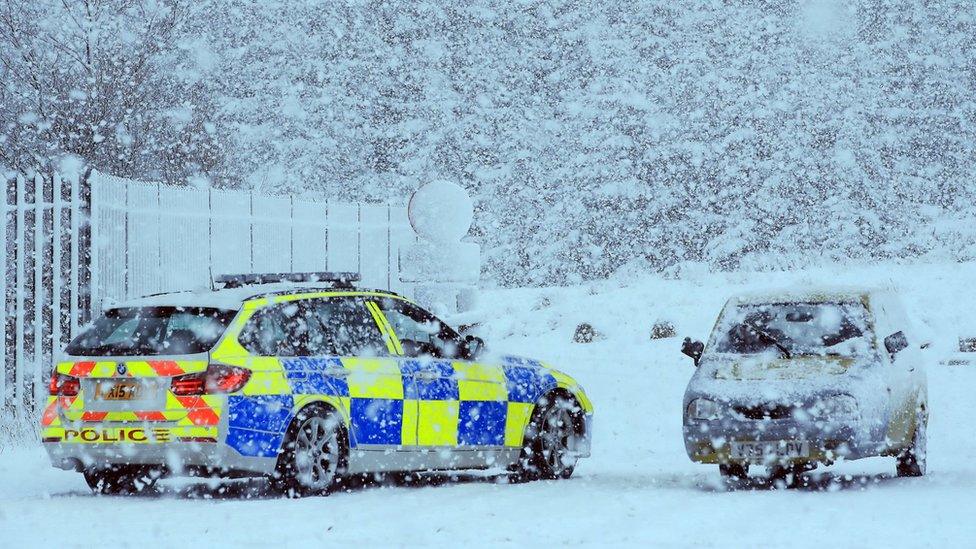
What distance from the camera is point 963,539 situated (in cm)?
863

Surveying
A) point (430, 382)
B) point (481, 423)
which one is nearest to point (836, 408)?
point (481, 423)

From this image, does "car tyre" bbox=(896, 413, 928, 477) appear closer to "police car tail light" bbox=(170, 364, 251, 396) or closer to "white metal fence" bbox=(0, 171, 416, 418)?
"police car tail light" bbox=(170, 364, 251, 396)

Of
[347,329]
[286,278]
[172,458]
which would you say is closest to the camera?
[172,458]

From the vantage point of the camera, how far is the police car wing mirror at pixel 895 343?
1238cm

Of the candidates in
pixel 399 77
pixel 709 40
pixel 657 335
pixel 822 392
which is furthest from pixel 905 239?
pixel 822 392

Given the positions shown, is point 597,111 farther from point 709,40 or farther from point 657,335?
point 657,335

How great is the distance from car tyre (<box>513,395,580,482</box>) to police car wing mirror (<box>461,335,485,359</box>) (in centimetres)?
79

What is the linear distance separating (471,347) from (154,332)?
2.63 meters

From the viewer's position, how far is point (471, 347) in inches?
479

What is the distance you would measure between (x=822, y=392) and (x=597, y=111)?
34.1 metres

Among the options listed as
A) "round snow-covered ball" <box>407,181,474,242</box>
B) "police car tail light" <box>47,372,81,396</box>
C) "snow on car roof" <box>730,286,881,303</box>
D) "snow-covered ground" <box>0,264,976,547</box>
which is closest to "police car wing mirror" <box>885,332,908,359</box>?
"snow on car roof" <box>730,286,881,303</box>

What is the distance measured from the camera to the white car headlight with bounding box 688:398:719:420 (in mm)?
12118

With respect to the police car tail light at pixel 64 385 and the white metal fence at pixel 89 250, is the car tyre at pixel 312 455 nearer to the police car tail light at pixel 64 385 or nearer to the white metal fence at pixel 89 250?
the police car tail light at pixel 64 385

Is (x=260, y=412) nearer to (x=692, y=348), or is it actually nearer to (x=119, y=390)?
(x=119, y=390)
